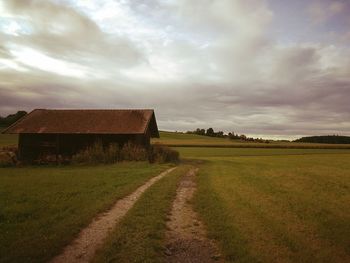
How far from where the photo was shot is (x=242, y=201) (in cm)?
1248

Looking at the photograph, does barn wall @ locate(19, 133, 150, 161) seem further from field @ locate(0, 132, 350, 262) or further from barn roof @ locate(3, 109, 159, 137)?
field @ locate(0, 132, 350, 262)

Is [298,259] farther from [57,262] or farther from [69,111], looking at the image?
[69,111]

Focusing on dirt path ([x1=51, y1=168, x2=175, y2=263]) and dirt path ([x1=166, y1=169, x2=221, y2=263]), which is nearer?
dirt path ([x1=51, y1=168, x2=175, y2=263])

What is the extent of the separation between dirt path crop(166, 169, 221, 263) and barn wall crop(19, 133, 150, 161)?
74.6ft

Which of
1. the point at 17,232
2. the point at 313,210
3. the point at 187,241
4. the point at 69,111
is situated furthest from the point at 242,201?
the point at 69,111

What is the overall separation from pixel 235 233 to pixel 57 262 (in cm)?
422

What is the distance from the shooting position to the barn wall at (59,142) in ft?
109

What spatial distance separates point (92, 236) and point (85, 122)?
2741cm

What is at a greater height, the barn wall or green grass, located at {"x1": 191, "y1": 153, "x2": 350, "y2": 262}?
the barn wall

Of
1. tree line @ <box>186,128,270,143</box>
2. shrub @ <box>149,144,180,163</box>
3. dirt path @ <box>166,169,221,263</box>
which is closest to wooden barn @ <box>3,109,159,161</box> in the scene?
shrub @ <box>149,144,180,163</box>

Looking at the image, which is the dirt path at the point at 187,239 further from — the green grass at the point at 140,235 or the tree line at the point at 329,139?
the tree line at the point at 329,139

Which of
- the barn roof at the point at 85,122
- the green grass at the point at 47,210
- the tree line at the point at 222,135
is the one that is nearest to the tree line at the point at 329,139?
the tree line at the point at 222,135

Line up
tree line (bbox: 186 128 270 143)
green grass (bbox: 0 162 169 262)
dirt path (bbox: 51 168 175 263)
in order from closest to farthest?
dirt path (bbox: 51 168 175 263), green grass (bbox: 0 162 169 262), tree line (bbox: 186 128 270 143)

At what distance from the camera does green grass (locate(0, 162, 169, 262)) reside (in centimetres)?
707
